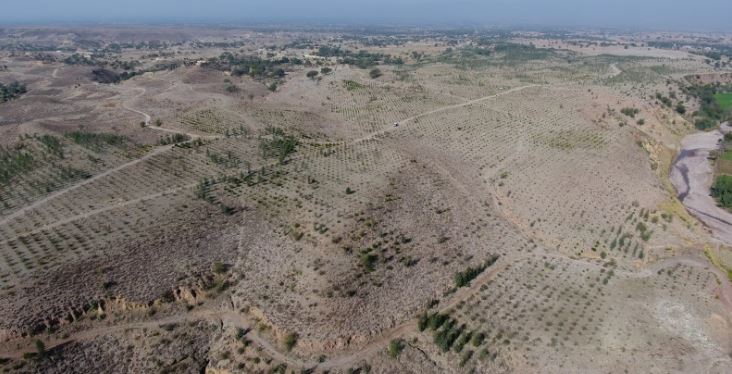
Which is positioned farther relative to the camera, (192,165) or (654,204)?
(192,165)

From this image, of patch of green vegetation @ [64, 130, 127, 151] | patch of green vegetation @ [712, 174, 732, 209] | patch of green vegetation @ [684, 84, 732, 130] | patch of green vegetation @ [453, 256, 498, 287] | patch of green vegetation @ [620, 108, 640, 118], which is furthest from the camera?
patch of green vegetation @ [684, 84, 732, 130]

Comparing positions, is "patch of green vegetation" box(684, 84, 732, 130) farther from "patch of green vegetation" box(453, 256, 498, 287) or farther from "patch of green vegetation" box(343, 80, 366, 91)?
"patch of green vegetation" box(453, 256, 498, 287)

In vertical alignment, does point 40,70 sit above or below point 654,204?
above

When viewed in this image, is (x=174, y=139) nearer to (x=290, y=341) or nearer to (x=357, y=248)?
(x=357, y=248)

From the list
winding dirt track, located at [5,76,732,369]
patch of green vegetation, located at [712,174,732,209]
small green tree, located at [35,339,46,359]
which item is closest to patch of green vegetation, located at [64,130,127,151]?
winding dirt track, located at [5,76,732,369]

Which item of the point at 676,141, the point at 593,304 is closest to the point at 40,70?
the point at 593,304

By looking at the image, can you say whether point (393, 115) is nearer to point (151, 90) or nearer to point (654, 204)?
point (654, 204)
